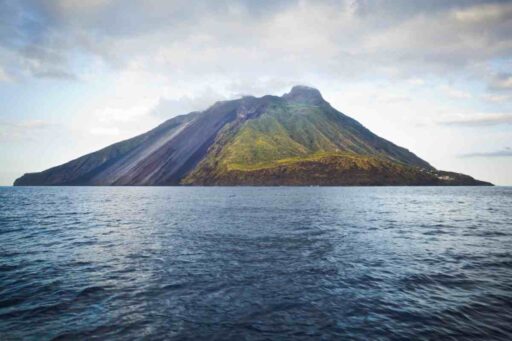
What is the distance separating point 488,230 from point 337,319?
48.0 meters

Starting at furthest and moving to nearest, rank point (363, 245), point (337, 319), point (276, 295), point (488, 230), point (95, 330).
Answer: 1. point (488, 230)
2. point (363, 245)
3. point (276, 295)
4. point (337, 319)
5. point (95, 330)

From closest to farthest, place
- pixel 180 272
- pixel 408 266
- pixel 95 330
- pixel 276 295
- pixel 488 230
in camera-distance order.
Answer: pixel 95 330 → pixel 276 295 → pixel 180 272 → pixel 408 266 → pixel 488 230

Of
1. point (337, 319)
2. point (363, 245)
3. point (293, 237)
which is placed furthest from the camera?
point (293, 237)

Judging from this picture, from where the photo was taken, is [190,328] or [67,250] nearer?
[190,328]

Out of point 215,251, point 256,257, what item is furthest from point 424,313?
point 215,251

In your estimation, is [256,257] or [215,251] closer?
[256,257]

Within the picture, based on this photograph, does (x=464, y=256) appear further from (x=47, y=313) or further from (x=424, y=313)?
(x=47, y=313)

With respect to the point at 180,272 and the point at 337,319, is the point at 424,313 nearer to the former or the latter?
the point at 337,319

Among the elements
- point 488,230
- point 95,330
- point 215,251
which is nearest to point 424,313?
point 95,330

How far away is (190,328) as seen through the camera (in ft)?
53.6

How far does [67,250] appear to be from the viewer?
3628 centimetres

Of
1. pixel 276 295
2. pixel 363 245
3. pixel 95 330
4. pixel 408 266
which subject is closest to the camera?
pixel 95 330

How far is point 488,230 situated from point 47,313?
60.7 meters

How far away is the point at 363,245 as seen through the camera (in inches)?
1495
